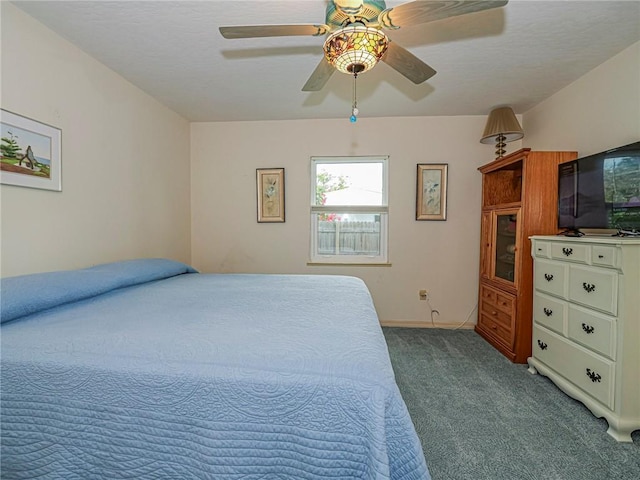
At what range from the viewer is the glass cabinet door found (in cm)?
261

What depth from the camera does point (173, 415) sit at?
835mm

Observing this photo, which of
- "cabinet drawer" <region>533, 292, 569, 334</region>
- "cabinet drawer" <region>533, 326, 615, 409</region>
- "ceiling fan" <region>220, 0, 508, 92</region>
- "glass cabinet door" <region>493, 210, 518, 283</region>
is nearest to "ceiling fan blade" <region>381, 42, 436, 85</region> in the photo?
"ceiling fan" <region>220, 0, 508, 92</region>

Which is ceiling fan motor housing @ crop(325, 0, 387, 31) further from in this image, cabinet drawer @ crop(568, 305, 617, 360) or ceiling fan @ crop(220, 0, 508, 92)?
cabinet drawer @ crop(568, 305, 617, 360)

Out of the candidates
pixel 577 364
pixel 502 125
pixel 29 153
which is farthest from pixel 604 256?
pixel 29 153

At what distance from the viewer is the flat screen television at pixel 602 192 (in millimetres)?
1784

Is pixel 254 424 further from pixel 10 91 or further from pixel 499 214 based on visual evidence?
pixel 499 214

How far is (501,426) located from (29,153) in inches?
126

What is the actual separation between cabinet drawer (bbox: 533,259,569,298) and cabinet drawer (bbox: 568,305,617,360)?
0.49ft

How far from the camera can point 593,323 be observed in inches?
68.3

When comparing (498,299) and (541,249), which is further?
(498,299)

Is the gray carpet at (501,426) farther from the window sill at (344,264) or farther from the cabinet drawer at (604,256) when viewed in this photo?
the window sill at (344,264)

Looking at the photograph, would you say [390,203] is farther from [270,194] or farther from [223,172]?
[223,172]

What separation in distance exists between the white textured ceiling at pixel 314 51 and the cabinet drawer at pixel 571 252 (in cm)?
136

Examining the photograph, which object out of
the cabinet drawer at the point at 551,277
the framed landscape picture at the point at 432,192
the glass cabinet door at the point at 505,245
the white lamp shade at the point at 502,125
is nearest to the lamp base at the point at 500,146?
the white lamp shade at the point at 502,125
